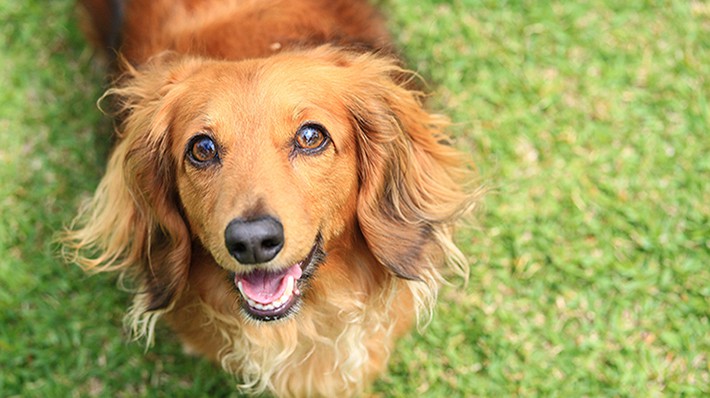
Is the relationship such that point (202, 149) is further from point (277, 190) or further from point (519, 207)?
point (519, 207)

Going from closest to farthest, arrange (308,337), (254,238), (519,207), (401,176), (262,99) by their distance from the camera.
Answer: (254,238) → (262,99) → (401,176) → (308,337) → (519,207)

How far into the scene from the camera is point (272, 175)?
306 centimetres

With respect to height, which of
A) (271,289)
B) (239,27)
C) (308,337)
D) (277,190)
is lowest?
(308,337)

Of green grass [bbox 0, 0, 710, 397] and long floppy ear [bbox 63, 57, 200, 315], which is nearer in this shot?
long floppy ear [bbox 63, 57, 200, 315]

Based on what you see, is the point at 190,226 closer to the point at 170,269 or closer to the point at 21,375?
the point at 170,269

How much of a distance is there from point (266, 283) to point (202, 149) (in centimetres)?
63

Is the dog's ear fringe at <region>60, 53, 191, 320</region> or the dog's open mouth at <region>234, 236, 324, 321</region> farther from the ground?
the dog's ear fringe at <region>60, 53, 191, 320</region>

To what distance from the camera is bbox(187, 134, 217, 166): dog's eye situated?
3221 millimetres

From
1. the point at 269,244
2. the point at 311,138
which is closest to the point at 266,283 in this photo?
the point at 269,244

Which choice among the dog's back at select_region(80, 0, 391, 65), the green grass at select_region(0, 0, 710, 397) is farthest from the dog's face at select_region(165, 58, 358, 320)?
the green grass at select_region(0, 0, 710, 397)

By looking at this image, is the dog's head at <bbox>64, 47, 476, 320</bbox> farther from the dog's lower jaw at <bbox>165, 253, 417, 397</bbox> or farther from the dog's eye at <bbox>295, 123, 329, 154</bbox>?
the dog's lower jaw at <bbox>165, 253, 417, 397</bbox>

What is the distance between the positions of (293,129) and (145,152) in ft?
2.44

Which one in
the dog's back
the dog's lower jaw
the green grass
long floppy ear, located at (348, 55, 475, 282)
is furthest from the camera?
the green grass

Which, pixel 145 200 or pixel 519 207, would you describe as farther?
pixel 519 207
